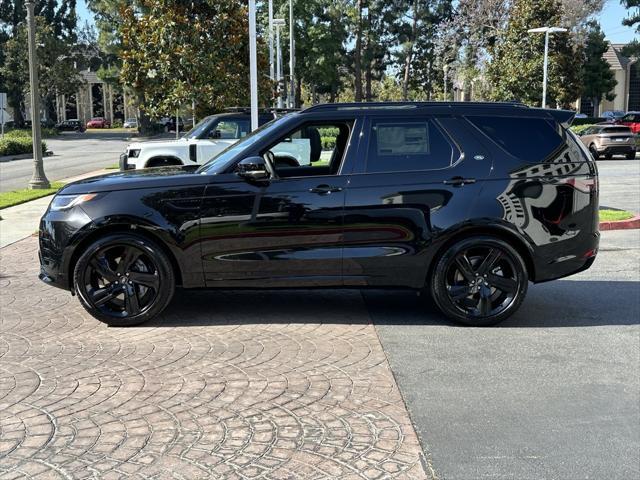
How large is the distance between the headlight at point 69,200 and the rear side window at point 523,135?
11.3 ft

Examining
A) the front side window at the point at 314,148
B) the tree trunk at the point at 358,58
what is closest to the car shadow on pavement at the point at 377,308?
the front side window at the point at 314,148

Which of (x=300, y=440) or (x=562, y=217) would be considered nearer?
(x=300, y=440)

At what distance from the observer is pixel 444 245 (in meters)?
6.19

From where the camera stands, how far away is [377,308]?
271 inches

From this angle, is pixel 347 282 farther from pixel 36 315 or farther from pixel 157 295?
pixel 36 315

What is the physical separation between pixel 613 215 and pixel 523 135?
6.77 meters

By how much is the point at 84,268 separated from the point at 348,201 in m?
2.39

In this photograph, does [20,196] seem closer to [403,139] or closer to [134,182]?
[134,182]

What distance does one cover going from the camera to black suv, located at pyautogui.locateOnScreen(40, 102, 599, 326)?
6.04 m

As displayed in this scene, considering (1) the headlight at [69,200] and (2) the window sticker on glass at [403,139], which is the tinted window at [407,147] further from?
(1) the headlight at [69,200]

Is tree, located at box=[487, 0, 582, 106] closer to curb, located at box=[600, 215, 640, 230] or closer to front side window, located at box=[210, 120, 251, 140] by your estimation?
front side window, located at box=[210, 120, 251, 140]

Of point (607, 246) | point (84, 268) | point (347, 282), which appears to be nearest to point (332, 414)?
point (347, 282)

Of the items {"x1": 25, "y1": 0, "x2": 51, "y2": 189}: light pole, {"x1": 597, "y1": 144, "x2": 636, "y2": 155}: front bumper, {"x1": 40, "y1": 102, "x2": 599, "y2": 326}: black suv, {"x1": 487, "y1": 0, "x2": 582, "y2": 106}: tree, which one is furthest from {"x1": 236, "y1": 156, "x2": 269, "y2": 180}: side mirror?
{"x1": 487, "y1": 0, "x2": 582, "y2": 106}: tree

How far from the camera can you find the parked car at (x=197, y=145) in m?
14.4
